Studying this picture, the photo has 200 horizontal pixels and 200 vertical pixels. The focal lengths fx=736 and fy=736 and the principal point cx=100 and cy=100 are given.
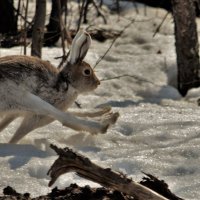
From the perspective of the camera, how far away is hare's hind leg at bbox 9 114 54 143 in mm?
5609

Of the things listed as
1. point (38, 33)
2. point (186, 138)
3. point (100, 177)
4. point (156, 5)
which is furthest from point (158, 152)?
point (156, 5)

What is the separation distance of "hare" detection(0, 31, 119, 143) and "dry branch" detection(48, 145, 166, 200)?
160cm

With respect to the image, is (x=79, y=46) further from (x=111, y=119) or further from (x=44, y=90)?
(x=111, y=119)

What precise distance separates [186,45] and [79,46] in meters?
2.18

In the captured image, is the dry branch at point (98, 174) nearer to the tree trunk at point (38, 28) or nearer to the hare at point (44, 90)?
the hare at point (44, 90)

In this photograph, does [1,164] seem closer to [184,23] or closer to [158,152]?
[158,152]

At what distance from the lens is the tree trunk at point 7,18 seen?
8.80 meters

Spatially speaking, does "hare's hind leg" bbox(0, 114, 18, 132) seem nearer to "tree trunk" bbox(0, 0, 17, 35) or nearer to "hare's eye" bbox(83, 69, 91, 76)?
"hare's eye" bbox(83, 69, 91, 76)

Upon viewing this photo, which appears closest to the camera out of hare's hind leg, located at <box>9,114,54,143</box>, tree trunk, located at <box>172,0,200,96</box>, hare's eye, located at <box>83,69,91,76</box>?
hare's hind leg, located at <box>9,114,54,143</box>

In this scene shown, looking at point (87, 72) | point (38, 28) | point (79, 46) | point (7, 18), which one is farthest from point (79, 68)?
point (7, 18)

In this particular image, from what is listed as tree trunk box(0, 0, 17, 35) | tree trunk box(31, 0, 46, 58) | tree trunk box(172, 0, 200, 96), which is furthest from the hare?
tree trunk box(0, 0, 17, 35)

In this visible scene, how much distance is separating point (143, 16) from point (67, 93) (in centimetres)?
484

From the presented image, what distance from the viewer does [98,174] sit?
389 cm

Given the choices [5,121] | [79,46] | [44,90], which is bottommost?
[5,121]
